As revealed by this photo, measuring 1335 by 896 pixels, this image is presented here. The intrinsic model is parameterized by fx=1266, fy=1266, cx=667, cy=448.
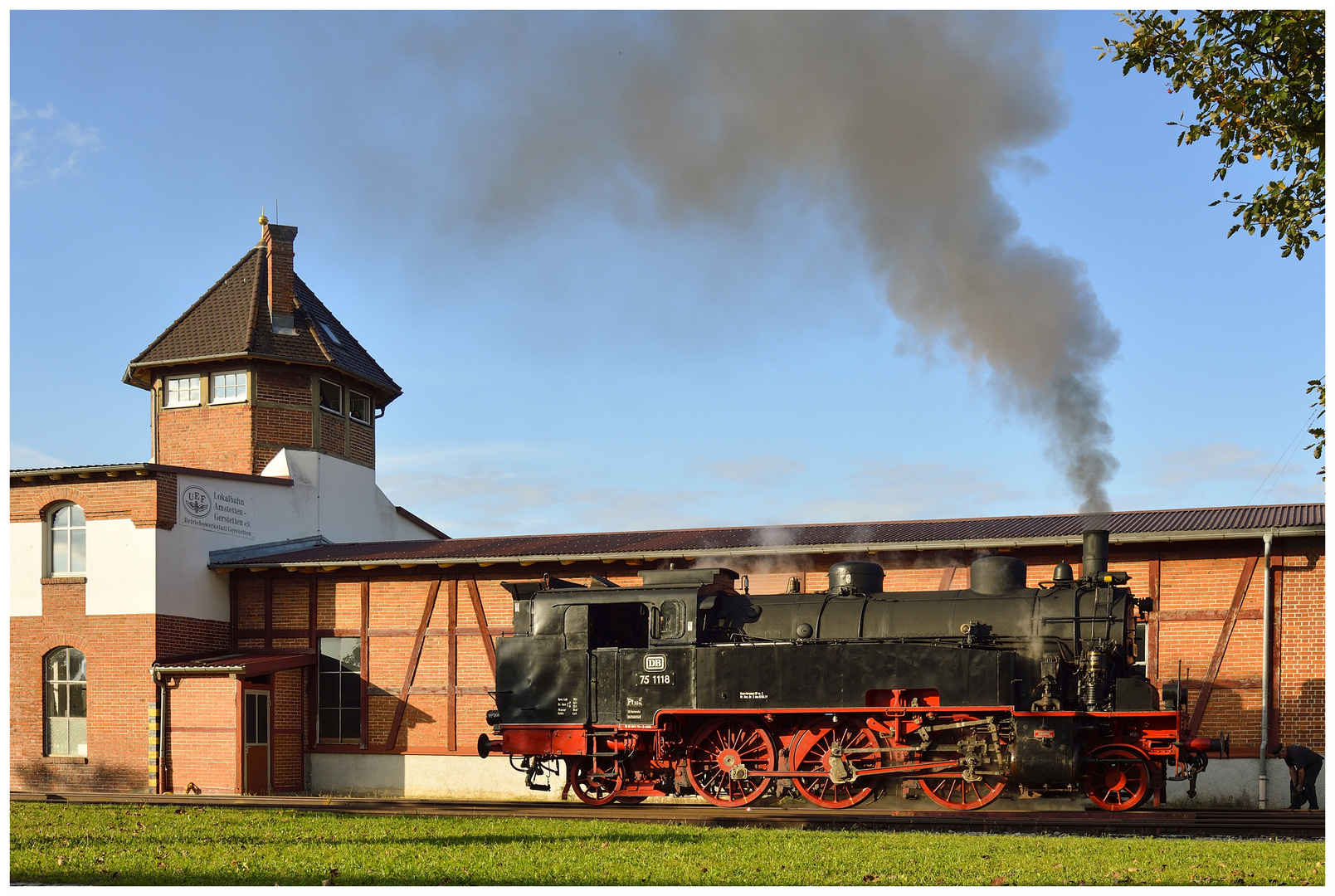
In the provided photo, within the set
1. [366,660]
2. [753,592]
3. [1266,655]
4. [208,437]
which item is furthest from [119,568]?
[1266,655]

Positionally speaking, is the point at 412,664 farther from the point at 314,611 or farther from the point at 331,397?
the point at 331,397

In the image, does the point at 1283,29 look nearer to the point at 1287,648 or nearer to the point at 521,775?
the point at 1287,648

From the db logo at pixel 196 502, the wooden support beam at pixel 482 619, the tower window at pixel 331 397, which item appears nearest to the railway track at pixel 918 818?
the wooden support beam at pixel 482 619

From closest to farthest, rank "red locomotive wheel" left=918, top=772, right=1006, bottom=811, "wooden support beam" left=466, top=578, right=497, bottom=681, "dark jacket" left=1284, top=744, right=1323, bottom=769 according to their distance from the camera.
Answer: "red locomotive wheel" left=918, top=772, right=1006, bottom=811 → "dark jacket" left=1284, top=744, right=1323, bottom=769 → "wooden support beam" left=466, top=578, right=497, bottom=681

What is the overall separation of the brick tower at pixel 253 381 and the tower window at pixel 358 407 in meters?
0.04

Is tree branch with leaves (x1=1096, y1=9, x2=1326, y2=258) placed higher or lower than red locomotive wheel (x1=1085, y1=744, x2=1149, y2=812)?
higher

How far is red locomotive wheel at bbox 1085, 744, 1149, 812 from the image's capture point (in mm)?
13492

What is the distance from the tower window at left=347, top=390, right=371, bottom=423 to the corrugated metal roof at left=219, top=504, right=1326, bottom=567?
510cm

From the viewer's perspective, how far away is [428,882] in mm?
9258

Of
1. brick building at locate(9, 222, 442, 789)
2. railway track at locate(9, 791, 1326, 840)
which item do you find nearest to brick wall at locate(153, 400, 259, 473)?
brick building at locate(9, 222, 442, 789)

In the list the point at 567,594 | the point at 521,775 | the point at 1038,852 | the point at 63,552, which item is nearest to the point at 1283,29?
the point at 1038,852

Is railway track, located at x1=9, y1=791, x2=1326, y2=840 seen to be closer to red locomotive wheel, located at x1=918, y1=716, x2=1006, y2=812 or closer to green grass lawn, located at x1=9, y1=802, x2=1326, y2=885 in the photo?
red locomotive wheel, located at x1=918, y1=716, x2=1006, y2=812

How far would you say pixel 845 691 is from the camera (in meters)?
14.4

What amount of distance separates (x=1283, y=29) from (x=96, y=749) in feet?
65.6
